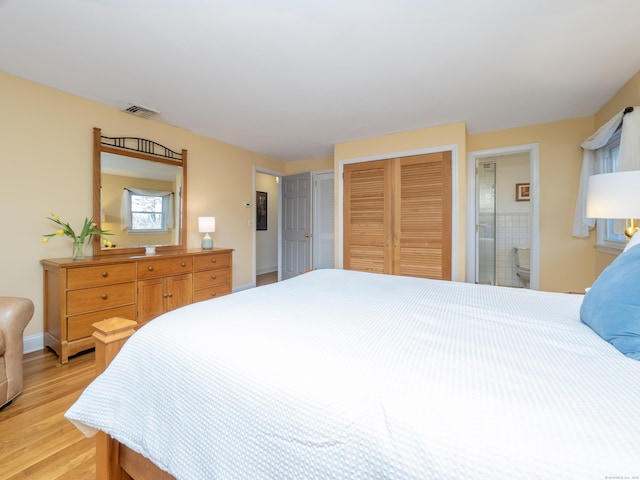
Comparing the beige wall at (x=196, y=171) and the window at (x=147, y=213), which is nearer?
the beige wall at (x=196, y=171)

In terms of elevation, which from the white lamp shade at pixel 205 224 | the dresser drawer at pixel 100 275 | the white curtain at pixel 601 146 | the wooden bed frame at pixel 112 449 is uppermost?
→ the white curtain at pixel 601 146

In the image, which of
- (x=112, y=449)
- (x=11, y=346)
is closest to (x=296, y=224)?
(x=11, y=346)

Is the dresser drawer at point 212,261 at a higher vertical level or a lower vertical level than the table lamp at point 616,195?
lower

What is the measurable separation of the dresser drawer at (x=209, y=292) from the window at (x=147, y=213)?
0.91 m

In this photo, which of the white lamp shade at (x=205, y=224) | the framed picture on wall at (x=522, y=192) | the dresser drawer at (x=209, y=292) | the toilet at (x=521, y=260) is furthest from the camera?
the framed picture on wall at (x=522, y=192)

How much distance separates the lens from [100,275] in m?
2.40

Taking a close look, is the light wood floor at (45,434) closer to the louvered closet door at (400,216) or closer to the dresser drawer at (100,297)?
the dresser drawer at (100,297)

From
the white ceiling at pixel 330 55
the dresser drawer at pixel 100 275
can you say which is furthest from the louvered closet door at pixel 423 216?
the dresser drawer at pixel 100 275

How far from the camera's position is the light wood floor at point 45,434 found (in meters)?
1.24

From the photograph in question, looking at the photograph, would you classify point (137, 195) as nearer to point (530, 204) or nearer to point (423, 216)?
point (423, 216)

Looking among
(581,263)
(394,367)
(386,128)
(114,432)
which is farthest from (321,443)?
(581,263)

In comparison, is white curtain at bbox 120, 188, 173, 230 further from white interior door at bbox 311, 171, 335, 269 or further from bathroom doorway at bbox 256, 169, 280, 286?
bathroom doorway at bbox 256, 169, 280, 286

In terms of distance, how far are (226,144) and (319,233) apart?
2112 mm

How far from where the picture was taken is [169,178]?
11.2 feet
